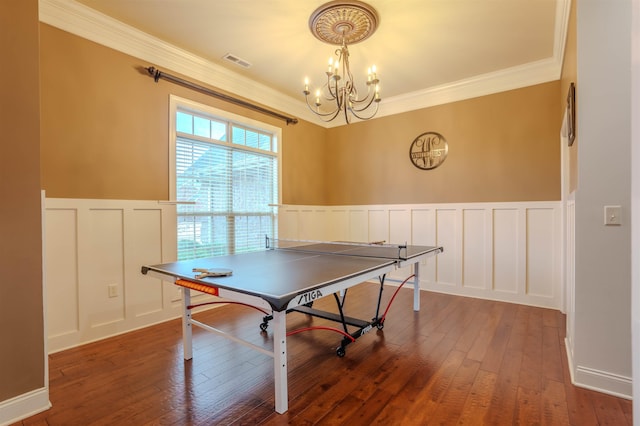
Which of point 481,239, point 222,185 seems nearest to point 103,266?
point 222,185

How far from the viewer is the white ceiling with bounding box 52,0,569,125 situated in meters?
2.58

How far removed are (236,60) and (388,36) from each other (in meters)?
1.68

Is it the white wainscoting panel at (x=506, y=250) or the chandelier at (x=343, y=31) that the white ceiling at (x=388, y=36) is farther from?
the white wainscoting panel at (x=506, y=250)

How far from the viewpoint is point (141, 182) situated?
3055mm

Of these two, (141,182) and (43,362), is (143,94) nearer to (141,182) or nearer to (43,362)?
(141,182)

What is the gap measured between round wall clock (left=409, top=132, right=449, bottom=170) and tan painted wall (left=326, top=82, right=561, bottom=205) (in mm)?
65

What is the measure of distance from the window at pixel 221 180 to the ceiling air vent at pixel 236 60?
1.92ft

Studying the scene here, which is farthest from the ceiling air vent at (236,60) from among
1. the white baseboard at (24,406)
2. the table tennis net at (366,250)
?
the white baseboard at (24,406)

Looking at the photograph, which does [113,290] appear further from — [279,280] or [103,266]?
[279,280]

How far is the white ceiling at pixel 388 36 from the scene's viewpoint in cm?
258

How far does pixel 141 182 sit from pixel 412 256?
265 centimetres

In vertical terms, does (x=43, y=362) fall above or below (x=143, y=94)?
below

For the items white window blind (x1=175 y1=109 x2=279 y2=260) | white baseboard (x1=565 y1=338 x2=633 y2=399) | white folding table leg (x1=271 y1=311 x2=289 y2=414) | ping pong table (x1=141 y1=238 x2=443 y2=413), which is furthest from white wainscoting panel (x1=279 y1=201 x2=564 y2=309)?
white folding table leg (x1=271 y1=311 x2=289 y2=414)

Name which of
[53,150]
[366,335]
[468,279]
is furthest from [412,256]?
[53,150]
